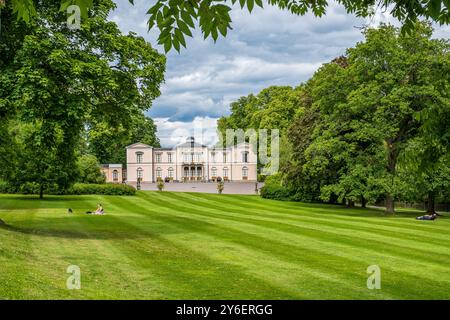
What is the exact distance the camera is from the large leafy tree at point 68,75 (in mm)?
17156

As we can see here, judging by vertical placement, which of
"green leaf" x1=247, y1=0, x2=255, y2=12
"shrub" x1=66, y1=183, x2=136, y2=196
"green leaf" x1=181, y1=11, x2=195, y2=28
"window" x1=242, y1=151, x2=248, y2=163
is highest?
"window" x1=242, y1=151, x2=248, y2=163

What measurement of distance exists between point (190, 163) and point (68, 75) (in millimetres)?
86057

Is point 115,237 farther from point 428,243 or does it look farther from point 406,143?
point 406,143

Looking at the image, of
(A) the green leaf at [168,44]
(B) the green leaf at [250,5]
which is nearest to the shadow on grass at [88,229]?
(A) the green leaf at [168,44]

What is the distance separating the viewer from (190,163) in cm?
10431

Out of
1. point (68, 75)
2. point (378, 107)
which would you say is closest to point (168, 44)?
point (68, 75)

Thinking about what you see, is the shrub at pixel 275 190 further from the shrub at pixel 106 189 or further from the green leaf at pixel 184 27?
the green leaf at pixel 184 27

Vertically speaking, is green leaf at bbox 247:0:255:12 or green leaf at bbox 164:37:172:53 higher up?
green leaf at bbox 247:0:255:12

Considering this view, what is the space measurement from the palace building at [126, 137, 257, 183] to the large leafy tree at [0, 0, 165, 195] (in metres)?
76.1

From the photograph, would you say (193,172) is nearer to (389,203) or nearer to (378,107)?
(389,203)

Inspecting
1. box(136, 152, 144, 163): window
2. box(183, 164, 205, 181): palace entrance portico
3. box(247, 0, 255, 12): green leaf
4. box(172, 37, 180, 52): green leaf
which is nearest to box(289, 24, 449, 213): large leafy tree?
box(247, 0, 255, 12): green leaf

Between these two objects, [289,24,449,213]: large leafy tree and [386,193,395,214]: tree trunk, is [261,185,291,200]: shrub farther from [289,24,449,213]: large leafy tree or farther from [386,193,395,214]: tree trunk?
[386,193,395,214]: tree trunk

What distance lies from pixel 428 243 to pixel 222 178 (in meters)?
83.3

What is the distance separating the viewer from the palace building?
327ft
